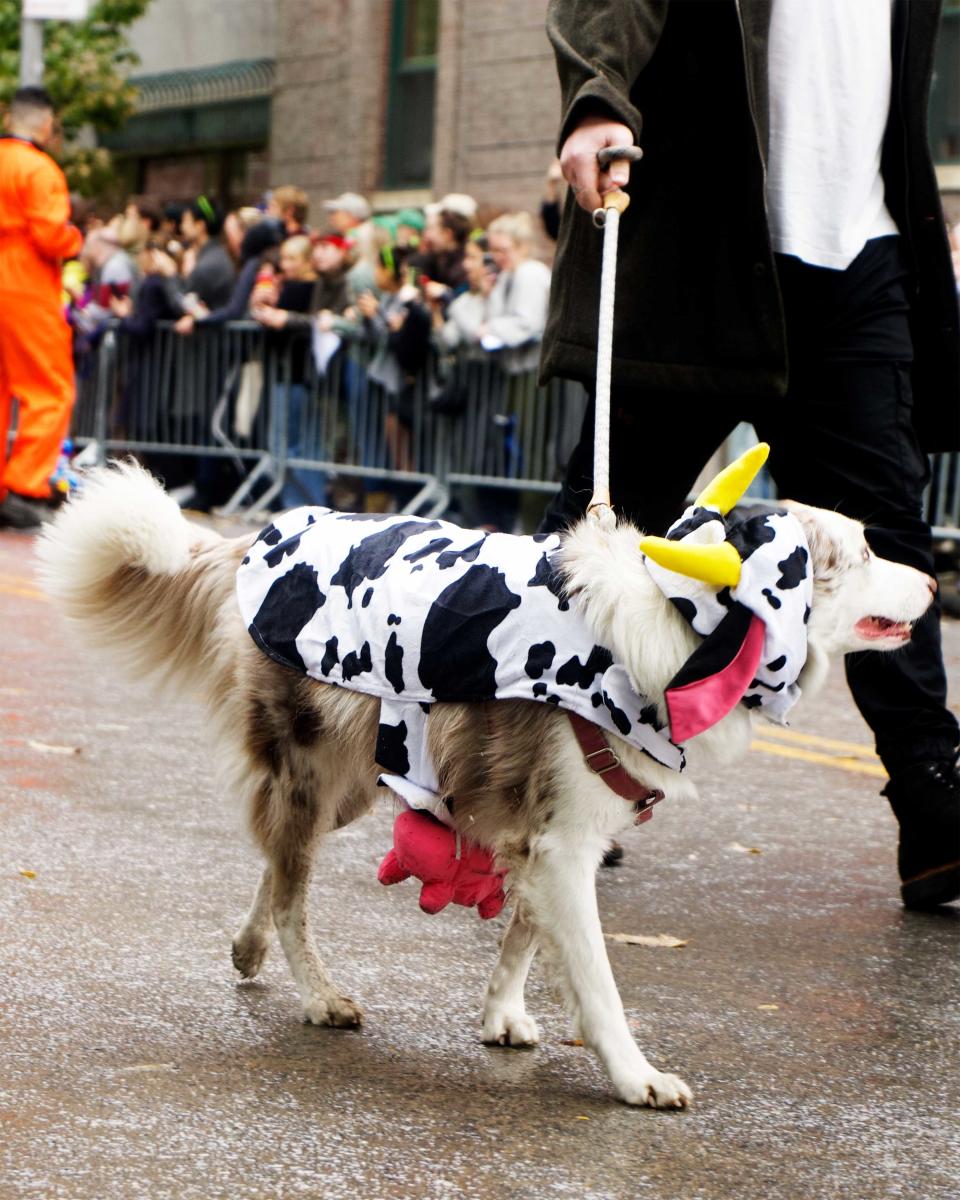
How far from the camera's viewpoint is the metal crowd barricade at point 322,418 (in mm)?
11672

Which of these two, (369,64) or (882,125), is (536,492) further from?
(369,64)

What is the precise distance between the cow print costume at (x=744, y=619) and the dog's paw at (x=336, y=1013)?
33.7 inches

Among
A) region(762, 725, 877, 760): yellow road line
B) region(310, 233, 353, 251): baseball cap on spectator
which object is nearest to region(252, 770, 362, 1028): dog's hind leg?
region(762, 725, 877, 760): yellow road line

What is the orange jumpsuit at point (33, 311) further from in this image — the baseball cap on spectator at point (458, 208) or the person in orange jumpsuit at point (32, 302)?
the baseball cap on spectator at point (458, 208)

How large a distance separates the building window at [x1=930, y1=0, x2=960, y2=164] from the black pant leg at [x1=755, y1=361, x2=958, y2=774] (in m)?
12.6

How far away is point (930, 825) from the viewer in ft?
14.3

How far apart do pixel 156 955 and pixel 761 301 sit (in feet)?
6.35

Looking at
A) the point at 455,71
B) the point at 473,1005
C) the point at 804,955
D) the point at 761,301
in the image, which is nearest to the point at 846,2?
the point at 761,301

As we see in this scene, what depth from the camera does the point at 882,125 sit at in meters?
4.46

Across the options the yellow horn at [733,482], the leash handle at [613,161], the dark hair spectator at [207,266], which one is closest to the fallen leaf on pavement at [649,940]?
the yellow horn at [733,482]

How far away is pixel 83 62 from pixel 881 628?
21144mm

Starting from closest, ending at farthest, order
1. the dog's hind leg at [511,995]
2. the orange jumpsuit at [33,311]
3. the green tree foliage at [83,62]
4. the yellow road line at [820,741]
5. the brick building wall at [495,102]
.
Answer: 1. the dog's hind leg at [511,995]
2. the yellow road line at [820,741]
3. the orange jumpsuit at [33,311]
4. the brick building wall at [495,102]
5. the green tree foliage at [83,62]

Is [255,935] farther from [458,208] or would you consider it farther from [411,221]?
[411,221]

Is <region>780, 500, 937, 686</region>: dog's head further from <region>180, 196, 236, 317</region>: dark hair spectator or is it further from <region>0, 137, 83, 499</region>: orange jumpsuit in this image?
<region>180, 196, 236, 317</region>: dark hair spectator
